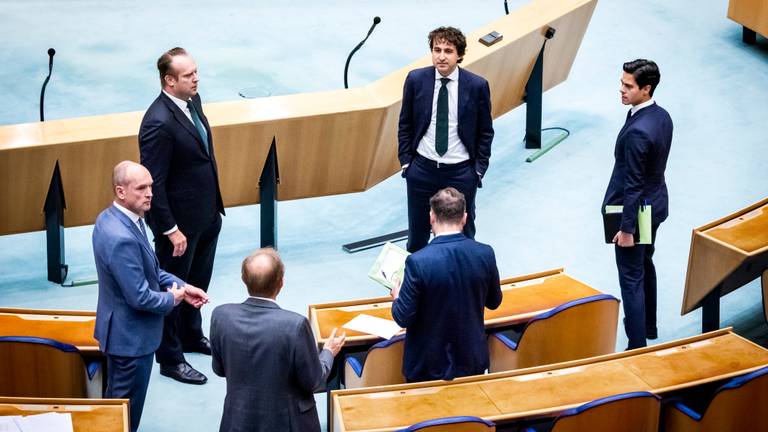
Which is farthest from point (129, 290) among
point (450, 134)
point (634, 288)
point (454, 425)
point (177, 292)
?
point (634, 288)

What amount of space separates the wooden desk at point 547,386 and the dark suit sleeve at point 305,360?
1.13ft

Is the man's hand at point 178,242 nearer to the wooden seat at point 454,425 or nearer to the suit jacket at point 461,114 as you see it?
the suit jacket at point 461,114

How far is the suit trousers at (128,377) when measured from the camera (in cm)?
439

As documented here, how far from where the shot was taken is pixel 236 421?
12.2 ft

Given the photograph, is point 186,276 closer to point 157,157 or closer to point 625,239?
point 157,157

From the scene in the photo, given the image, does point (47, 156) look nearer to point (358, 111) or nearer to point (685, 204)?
point (358, 111)

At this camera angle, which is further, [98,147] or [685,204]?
[685,204]

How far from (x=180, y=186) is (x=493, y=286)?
172 centimetres

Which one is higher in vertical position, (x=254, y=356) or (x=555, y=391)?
(x=254, y=356)

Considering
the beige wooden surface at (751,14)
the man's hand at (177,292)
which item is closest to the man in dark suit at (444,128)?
the man's hand at (177,292)

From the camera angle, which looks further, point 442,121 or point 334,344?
point 442,121

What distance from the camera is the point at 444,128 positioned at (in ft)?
18.0

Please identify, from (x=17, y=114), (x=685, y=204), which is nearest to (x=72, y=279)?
(x=17, y=114)

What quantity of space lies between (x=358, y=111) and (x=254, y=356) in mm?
3134
